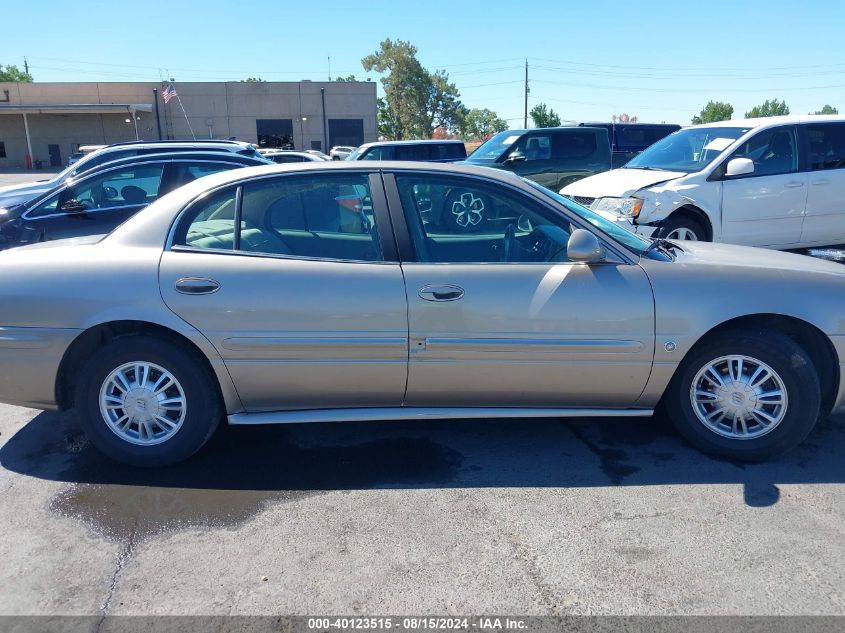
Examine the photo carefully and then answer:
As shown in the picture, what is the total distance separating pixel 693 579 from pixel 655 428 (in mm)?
1548

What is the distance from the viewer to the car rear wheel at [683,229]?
796 centimetres

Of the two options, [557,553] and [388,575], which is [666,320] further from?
[388,575]

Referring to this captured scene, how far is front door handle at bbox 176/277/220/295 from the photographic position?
3.63 m

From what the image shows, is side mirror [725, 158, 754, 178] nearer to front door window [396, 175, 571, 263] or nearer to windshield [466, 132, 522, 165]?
front door window [396, 175, 571, 263]

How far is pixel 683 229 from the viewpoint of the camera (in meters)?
8.02

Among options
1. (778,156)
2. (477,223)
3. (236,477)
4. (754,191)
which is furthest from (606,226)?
(778,156)

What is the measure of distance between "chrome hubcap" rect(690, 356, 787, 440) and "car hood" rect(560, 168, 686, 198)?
15.5 ft

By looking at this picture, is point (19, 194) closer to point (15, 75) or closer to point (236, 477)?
point (236, 477)

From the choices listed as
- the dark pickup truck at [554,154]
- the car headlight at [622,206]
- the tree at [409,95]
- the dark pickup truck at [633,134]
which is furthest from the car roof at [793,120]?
the tree at [409,95]

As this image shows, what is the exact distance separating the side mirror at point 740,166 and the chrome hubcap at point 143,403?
664 cm

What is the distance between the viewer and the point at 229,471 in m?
3.76

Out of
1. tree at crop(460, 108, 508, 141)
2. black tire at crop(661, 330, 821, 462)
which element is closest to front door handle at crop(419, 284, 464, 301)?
black tire at crop(661, 330, 821, 462)

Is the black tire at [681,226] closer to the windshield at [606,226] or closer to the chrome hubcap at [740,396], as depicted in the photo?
the windshield at [606,226]

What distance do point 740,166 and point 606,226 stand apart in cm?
454
